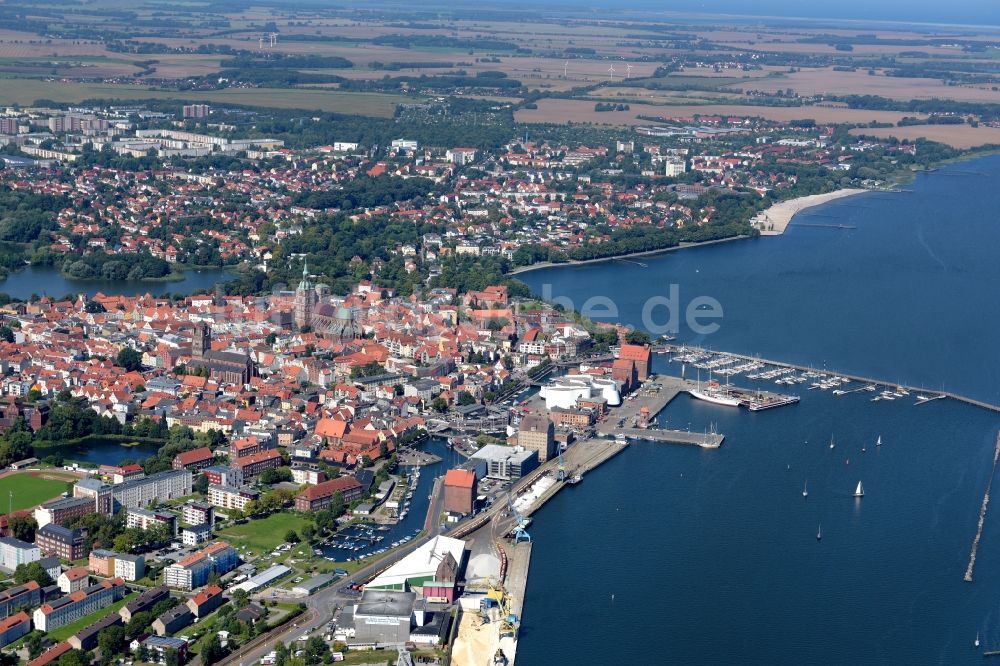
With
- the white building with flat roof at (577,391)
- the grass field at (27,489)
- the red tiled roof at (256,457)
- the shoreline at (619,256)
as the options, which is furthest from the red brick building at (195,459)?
the shoreline at (619,256)

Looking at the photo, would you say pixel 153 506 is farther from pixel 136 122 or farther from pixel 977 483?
pixel 136 122

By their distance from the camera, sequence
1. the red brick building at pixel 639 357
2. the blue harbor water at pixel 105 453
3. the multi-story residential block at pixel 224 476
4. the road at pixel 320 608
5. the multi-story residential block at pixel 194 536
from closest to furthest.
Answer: the road at pixel 320 608 → the multi-story residential block at pixel 194 536 → the multi-story residential block at pixel 224 476 → the blue harbor water at pixel 105 453 → the red brick building at pixel 639 357

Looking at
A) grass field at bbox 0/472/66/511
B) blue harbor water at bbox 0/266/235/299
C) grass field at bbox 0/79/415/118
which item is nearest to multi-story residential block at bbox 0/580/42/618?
grass field at bbox 0/472/66/511

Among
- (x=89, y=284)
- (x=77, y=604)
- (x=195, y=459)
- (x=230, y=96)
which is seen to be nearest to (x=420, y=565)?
(x=77, y=604)

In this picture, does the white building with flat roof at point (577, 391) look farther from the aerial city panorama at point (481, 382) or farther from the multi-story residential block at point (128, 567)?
the multi-story residential block at point (128, 567)

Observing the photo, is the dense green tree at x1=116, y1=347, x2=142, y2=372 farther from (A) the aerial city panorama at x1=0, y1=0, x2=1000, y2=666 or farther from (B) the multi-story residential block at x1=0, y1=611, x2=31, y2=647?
(B) the multi-story residential block at x1=0, y1=611, x2=31, y2=647

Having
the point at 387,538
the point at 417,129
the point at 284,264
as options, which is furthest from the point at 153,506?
the point at 417,129

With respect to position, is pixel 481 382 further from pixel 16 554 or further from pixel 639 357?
pixel 16 554
